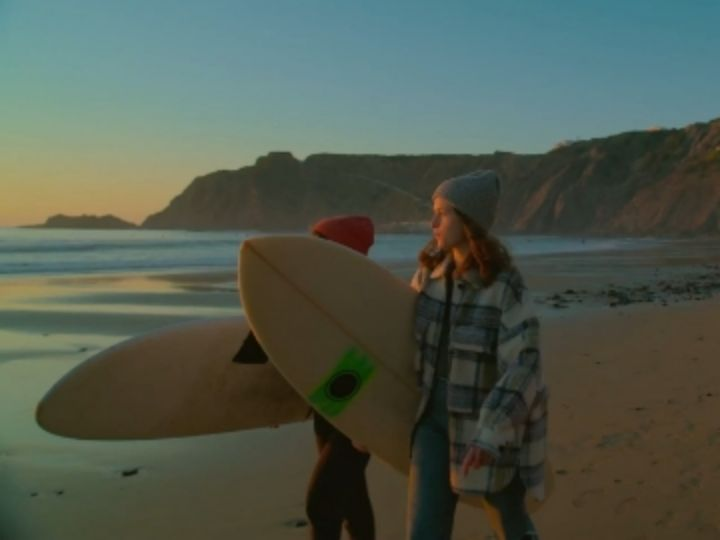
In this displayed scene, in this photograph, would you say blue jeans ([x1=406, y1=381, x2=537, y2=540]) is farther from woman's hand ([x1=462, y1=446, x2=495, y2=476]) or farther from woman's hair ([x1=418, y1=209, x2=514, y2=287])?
woman's hair ([x1=418, y1=209, x2=514, y2=287])

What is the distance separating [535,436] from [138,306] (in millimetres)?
10045

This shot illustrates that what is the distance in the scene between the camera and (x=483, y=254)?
228 cm

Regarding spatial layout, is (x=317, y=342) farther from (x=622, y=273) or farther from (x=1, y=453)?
(x=622, y=273)

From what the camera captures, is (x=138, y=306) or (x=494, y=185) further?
(x=138, y=306)

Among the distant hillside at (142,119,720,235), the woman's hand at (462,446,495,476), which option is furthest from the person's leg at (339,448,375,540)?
the distant hillside at (142,119,720,235)

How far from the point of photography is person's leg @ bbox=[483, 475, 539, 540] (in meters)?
2.29

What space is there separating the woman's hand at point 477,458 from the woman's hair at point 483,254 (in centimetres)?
45

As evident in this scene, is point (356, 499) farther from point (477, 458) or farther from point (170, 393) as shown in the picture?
point (170, 393)

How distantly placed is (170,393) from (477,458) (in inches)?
61.3

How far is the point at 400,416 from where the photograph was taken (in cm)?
263

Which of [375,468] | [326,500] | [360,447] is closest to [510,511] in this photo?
[360,447]

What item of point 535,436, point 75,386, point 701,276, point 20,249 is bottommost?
point 20,249

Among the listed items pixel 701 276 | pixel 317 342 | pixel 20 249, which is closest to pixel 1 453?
pixel 317 342

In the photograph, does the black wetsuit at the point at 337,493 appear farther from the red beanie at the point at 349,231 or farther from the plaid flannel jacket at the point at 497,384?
the red beanie at the point at 349,231
